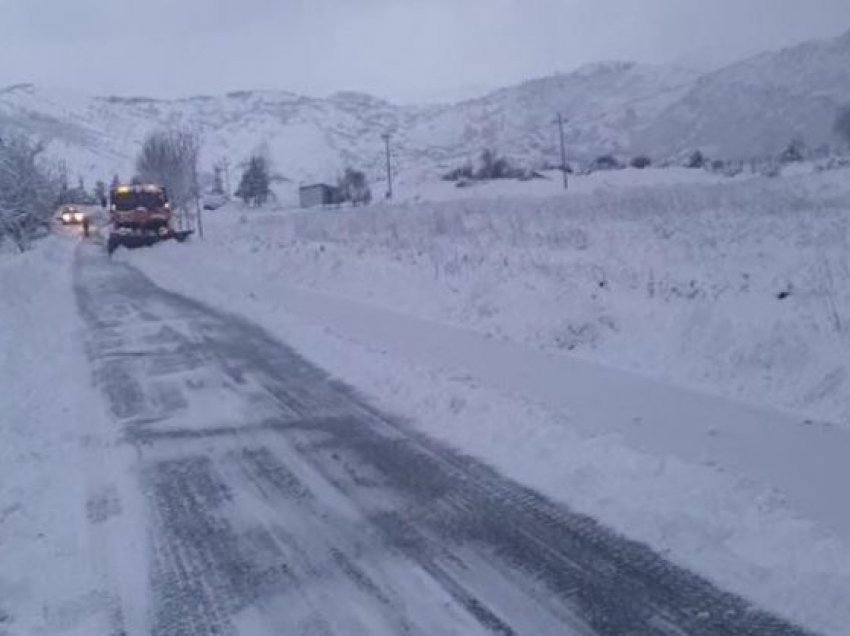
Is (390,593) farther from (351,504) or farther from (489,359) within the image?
(489,359)

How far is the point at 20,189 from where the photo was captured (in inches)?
1713

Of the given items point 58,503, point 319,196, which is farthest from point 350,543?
point 319,196

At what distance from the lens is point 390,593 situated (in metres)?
5.85

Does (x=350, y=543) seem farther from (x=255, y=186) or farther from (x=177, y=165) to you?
(x=255, y=186)

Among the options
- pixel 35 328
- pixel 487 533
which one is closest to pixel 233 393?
pixel 487 533

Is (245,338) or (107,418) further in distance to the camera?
(245,338)

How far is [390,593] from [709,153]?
617 feet

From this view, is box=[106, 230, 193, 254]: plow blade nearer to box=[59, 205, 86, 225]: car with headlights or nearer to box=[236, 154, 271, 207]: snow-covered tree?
box=[59, 205, 86, 225]: car with headlights

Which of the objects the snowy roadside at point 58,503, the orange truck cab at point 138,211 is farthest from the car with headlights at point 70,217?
the snowy roadside at point 58,503

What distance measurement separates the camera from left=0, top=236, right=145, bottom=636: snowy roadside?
5.88 metres

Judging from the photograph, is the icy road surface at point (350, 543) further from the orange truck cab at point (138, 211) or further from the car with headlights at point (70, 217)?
the car with headlights at point (70, 217)

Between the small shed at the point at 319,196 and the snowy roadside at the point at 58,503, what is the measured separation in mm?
99991

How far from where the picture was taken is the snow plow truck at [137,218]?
1722 inches

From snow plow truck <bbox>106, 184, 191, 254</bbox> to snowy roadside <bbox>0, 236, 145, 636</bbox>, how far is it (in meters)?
29.0
